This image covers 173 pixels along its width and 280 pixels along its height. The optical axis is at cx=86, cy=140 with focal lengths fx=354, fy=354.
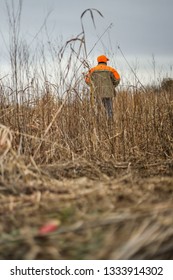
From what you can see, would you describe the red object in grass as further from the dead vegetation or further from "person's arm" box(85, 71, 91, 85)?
"person's arm" box(85, 71, 91, 85)

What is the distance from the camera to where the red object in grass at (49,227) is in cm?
79

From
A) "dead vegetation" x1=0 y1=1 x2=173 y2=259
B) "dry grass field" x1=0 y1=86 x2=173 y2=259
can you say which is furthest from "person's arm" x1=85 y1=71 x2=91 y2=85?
"dry grass field" x1=0 y1=86 x2=173 y2=259

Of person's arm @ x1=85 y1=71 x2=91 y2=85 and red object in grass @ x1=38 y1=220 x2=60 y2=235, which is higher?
person's arm @ x1=85 y1=71 x2=91 y2=85

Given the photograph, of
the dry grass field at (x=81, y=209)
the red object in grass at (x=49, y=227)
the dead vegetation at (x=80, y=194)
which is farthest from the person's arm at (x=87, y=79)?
the red object in grass at (x=49, y=227)

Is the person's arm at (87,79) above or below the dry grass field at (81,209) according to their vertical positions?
above

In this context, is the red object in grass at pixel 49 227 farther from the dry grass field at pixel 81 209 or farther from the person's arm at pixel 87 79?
the person's arm at pixel 87 79

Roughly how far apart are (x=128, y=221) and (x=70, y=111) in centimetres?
149

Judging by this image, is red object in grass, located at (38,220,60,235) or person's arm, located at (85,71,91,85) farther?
person's arm, located at (85,71,91,85)

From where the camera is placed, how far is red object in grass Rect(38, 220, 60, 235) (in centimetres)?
79

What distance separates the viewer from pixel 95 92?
6.94ft

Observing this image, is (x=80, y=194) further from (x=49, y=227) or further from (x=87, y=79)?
(x=87, y=79)

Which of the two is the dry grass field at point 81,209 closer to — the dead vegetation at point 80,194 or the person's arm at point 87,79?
the dead vegetation at point 80,194

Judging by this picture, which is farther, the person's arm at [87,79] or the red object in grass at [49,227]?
the person's arm at [87,79]
